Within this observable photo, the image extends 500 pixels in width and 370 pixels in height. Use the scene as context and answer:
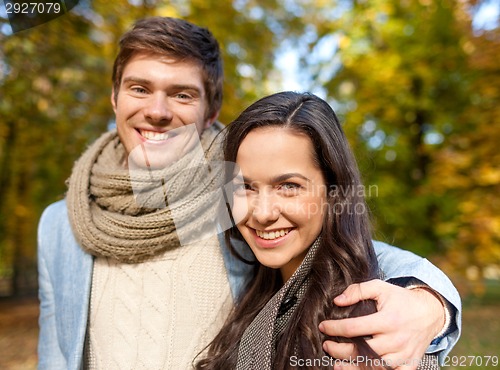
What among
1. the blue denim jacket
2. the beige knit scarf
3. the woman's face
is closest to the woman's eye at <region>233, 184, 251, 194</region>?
the woman's face

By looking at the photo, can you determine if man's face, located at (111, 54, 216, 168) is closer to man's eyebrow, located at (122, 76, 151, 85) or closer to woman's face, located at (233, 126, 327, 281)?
man's eyebrow, located at (122, 76, 151, 85)

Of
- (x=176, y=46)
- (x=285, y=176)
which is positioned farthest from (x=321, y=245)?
(x=176, y=46)

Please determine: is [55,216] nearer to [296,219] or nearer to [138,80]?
[138,80]

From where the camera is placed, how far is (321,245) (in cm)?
149

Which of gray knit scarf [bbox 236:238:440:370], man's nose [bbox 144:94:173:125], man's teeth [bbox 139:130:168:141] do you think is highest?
man's nose [bbox 144:94:173:125]

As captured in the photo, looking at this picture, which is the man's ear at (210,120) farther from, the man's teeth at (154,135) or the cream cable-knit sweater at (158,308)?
the cream cable-knit sweater at (158,308)

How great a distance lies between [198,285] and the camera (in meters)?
1.80

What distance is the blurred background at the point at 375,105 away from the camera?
16.3ft

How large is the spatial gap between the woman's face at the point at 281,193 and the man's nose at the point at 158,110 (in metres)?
0.50

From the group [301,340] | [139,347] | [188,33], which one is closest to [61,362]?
[139,347]

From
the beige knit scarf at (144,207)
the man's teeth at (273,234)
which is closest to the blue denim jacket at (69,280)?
the beige knit scarf at (144,207)

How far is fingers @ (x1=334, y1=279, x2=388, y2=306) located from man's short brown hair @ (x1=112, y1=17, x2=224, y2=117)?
1037mm

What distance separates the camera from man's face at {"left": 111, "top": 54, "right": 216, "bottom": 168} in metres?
1.89

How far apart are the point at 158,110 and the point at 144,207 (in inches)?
14.5
